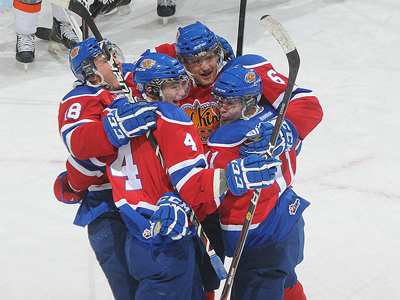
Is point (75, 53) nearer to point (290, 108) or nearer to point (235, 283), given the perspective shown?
point (290, 108)

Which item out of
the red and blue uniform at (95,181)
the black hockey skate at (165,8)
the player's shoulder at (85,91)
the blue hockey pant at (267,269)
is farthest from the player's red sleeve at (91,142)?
the black hockey skate at (165,8)

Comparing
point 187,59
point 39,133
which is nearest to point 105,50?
point 187,59

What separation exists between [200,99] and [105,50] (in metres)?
0.49

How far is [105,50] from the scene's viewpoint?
2383mm

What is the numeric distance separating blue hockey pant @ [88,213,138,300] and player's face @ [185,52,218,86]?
71cm

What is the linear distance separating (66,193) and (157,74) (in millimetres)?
729

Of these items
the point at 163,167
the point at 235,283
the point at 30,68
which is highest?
the point at 163,167

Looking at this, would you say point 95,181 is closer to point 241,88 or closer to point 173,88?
point 173,88

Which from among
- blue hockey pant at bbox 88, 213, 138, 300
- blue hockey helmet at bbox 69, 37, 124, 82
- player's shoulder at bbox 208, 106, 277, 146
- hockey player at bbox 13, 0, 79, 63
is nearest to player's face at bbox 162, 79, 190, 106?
player's shoulder at bbox 208, 106, 277, 146

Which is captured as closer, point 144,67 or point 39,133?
point 144,67

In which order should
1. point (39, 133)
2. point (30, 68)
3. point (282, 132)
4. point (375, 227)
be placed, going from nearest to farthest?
point (282, 132) → point (375, 227) → point (39, 133) → point (30, 68)

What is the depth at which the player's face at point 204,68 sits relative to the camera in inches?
104

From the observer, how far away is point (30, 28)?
5301 mm

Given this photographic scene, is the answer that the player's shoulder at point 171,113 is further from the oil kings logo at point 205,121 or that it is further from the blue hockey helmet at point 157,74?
the oil kings logo at point 205,121
